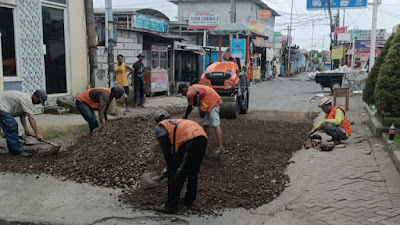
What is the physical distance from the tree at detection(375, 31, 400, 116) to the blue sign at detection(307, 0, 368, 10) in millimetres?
8976

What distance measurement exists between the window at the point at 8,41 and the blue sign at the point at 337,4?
42.7ft

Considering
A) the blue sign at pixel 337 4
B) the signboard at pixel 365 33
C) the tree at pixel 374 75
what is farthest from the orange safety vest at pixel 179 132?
the signboard at pixel 365 33

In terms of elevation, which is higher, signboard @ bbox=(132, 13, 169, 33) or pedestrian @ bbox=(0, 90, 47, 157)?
signboard @ bbox=(132, 13, 169, 33)

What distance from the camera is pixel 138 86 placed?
13.7 metres

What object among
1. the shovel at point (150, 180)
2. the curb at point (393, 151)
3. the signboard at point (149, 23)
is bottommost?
the shovel at point (150, 180)

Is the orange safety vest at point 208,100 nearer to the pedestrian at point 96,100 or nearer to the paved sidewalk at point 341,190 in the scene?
the pedestrian at point 96,100

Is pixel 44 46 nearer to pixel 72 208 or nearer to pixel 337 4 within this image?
pixel 72 208

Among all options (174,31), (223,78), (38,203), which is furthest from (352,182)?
(174,31)

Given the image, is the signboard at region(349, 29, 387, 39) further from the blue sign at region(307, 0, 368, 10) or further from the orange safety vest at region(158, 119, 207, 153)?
the orange safety vest at region(158, 119, 207, 153)

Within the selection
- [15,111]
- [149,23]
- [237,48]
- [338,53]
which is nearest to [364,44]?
[338,53]

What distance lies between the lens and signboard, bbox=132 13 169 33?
2086 cm

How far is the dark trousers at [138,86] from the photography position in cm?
1360

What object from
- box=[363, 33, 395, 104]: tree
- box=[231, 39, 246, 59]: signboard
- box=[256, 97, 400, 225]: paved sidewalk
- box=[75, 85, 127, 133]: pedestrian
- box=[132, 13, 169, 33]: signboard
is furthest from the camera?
box=[231, 39, 246, 59]: signboard

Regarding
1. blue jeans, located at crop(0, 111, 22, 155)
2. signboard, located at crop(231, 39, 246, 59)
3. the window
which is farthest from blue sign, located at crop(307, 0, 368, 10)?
blue jeans, located at crop(0, 111, 22, 155)
